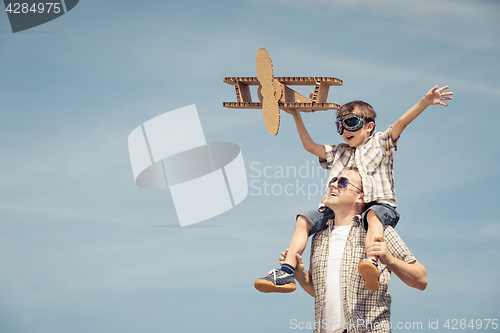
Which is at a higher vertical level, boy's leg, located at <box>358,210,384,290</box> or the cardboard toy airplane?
the cardboard toy airplane

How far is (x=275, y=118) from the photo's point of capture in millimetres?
6379

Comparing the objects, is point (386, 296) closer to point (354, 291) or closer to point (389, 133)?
point (354, 291)

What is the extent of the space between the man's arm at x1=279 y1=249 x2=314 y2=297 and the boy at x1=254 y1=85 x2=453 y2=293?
18 cm

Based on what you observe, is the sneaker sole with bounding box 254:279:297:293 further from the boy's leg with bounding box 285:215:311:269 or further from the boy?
the boy's leg with bounding box 285:215:311:269

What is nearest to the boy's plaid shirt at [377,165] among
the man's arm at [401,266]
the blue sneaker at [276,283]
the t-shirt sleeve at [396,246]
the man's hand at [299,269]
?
the t-shirt sleeve at [396,246]

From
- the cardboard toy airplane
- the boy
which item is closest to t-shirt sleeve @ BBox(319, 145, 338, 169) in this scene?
the boy

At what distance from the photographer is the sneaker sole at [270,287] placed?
5.81 meters

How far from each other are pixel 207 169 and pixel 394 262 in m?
4.83

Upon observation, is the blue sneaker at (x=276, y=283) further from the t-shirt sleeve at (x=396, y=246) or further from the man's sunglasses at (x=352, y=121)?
the man's sunglasses at (x=352, y=121)

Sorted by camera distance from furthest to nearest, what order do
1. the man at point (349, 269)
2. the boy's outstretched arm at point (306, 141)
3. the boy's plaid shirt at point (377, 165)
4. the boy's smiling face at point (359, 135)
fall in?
the boy's outstretched arm at point (306, 141) < the boy's smiling face at point (359, 135) < the boy's plaid shirt at point (377, 165) < the man at point (349, 269)

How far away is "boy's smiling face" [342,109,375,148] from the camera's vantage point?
645 centimetres

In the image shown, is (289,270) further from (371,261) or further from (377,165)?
(377,165)

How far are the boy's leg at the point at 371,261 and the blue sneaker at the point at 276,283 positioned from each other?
0.75 m

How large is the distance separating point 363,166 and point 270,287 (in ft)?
5.29
